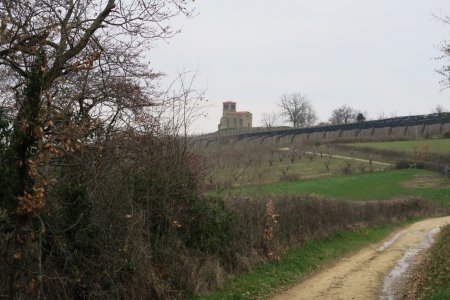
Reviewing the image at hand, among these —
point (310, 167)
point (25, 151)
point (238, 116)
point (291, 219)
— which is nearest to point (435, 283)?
point (291, 219)

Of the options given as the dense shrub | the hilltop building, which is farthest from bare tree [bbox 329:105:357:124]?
the dense shrub

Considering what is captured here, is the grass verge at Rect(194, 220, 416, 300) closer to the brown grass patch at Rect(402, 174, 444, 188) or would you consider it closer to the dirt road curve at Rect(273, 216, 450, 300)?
the dirt road curve at Rect(273, 216, 450, 300)

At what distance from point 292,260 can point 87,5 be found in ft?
33.1

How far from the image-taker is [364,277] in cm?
1473

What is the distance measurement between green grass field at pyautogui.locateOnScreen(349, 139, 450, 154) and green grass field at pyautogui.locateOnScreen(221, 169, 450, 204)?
154 inches

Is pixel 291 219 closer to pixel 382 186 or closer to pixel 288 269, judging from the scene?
pixel 288 269

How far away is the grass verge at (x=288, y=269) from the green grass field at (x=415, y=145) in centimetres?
4688

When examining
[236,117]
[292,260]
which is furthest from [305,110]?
[292,260]

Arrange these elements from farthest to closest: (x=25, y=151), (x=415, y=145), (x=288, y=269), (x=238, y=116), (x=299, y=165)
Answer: (x=238, y=116), (x=299, y=165), (x=415, y=145), (x=288, y=269), (x=25, y=151)

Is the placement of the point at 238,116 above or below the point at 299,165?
above

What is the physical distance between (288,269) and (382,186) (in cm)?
A: 4844

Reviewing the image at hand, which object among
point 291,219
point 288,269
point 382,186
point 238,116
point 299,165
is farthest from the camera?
point 238,116

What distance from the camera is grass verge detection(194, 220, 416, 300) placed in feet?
38.4

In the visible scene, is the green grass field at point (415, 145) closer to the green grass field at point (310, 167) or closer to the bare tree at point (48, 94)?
the green grass field at point (310, 167)
